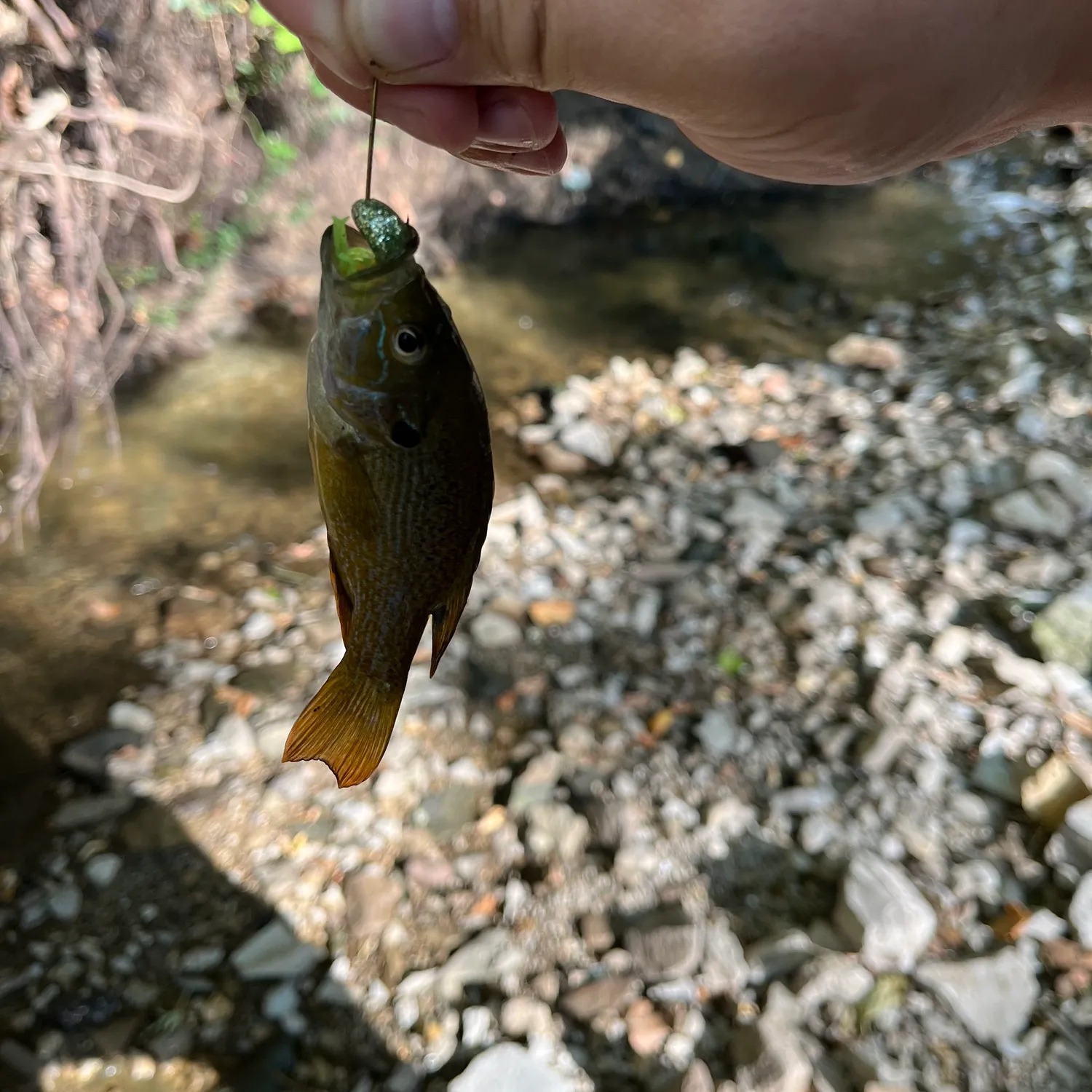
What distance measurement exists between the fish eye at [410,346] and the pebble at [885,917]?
214 cm

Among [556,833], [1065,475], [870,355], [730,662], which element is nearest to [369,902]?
[556,833]

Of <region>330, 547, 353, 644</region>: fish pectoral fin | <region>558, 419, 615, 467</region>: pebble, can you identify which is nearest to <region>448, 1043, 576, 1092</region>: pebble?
<region>330, 547, 353, 644</region>: fish pectoral fin

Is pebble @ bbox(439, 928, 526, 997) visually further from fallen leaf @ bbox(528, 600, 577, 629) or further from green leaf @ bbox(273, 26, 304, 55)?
green leaf @ bbox(273, 26, 304, 55)

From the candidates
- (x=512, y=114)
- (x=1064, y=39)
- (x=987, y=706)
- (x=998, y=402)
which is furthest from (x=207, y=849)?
(x=998, y=402)

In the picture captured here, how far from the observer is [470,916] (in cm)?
271

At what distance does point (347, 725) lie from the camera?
162 centimetres

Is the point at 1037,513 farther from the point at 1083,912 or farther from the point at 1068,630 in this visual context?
the point at 1083,912

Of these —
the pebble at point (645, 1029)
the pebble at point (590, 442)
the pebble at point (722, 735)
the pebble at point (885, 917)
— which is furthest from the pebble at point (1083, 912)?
the pebble at point (590, 442)

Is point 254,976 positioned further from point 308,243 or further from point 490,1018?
point 308,243

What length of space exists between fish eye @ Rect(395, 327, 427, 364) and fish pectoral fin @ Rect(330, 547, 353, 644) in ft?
1.36

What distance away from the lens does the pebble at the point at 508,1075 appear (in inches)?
91.0

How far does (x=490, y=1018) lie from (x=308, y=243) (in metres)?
4.70

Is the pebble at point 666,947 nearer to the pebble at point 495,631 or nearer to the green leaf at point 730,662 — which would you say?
the green leaf at point 730,662

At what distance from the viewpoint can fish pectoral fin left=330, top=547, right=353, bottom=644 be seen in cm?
165
